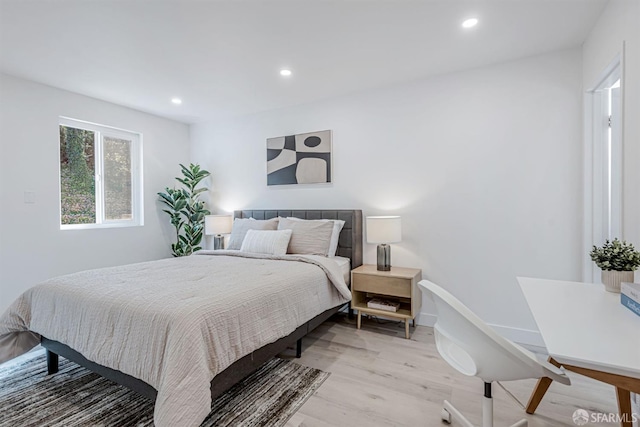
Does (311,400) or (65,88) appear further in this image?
(65,88)

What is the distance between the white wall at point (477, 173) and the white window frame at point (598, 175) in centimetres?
12

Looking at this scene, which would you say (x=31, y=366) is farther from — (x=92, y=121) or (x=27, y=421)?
(x=92, y=121)

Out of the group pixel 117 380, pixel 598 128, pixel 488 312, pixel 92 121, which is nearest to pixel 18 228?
pixel 92 121

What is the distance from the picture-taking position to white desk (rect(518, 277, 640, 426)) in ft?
2.75

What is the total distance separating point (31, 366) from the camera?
2271mm

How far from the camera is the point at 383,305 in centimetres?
293

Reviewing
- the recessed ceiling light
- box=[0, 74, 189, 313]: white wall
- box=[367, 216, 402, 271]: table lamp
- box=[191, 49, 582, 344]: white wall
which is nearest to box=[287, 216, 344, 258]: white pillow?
box=[191, 49, 582, 344]: white wall

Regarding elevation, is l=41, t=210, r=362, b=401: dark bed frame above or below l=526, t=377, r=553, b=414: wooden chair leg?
above

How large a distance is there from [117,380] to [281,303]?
→ 99 centimetres

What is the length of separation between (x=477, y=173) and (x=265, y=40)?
2213 mm

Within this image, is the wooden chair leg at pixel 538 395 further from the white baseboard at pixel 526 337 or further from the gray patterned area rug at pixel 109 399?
the gray patterned area rug at pixel 109 399

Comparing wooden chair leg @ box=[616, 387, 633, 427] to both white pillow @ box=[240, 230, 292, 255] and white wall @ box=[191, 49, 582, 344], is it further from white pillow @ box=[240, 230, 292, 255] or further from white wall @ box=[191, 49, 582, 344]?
white pillow @ box=[240, 230, 292, 255]

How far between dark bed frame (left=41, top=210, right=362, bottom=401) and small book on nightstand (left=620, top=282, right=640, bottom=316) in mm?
1824

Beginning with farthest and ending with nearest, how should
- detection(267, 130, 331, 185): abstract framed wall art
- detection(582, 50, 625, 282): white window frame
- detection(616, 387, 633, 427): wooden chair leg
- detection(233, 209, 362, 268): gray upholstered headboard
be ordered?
1. detection(267, 130, 331, 185): abstract framed wall art
2. detection(233, 209, 362, 268): gray upholstered headboard
3. detection(582, 50, 625, 282): white window frame
4. detection(616, 387, 633, 427): wooden chair leg
